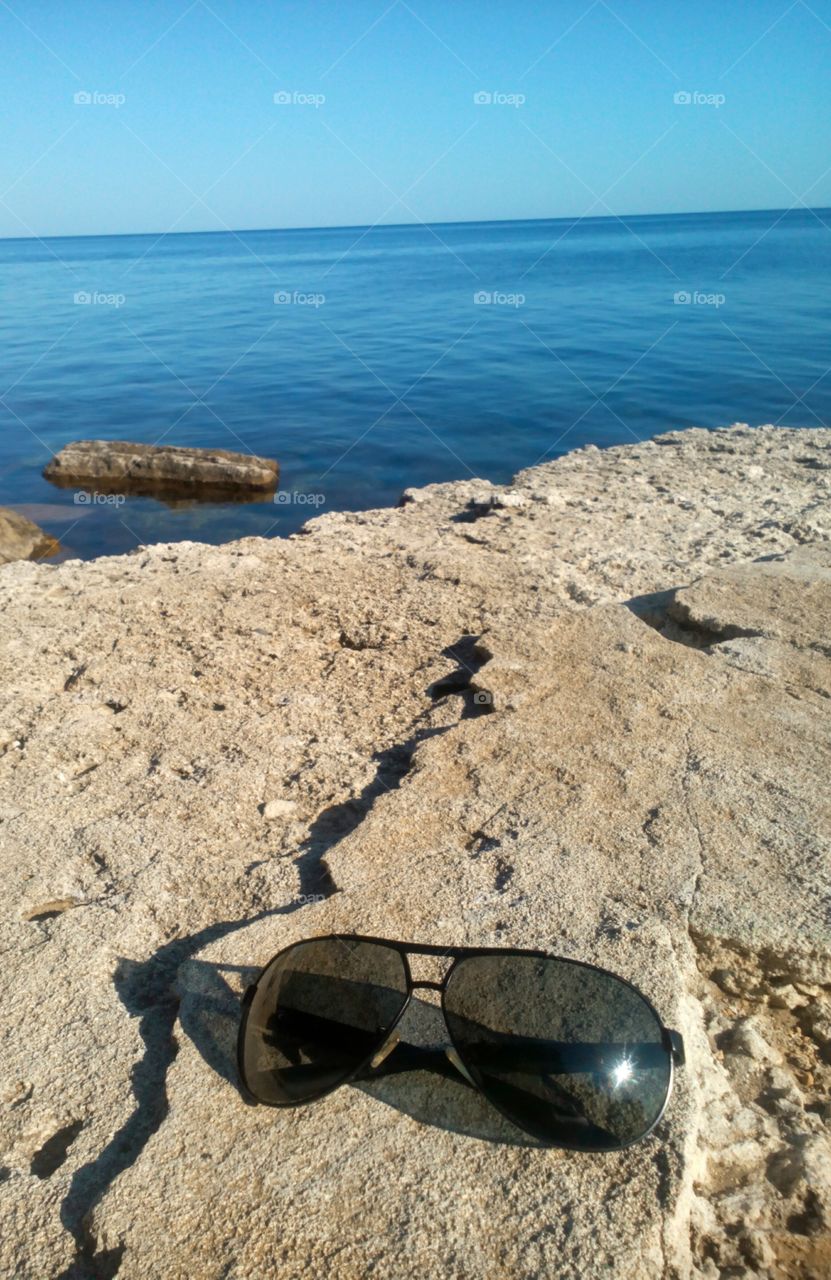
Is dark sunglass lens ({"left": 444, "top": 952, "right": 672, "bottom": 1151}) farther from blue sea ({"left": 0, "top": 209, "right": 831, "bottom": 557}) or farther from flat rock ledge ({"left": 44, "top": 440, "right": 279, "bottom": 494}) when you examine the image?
flat rock ledge ({"left": 44, "top": 440, "right": 279, "bottom": 494})

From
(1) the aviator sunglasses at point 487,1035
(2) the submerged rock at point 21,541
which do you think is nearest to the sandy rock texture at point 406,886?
(1) the aviator sunglasses at point 487,1035

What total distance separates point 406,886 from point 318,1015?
0.41 meters

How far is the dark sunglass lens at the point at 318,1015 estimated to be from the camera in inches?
57.0

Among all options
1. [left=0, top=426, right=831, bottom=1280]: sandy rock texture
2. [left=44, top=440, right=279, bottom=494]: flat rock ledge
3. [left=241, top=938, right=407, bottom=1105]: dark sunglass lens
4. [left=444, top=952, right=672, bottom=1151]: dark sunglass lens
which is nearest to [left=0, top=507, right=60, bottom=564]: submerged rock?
[left=44, top=440, right=279, bottom=494]: flat rock ledge

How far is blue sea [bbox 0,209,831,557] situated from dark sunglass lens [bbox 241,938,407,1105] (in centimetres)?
603

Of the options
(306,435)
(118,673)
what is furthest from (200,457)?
(118,673)

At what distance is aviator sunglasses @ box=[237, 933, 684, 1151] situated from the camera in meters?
1.37

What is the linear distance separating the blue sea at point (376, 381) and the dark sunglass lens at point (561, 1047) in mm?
6169

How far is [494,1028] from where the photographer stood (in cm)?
148

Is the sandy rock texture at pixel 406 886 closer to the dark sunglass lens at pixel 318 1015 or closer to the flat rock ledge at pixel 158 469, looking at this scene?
the dark sunglass lens at pixel 318 1015

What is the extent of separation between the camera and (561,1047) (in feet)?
4.76

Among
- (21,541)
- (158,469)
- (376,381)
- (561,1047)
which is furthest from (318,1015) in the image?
(376,381)

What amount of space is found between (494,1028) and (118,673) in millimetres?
2293

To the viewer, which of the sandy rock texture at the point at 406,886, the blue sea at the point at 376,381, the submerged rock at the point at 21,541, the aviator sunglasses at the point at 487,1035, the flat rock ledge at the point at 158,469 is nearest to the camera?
the sandy rock texture at the point at 406,886
